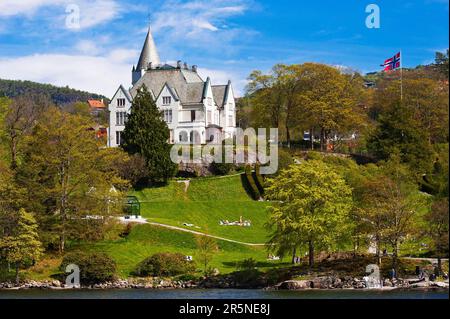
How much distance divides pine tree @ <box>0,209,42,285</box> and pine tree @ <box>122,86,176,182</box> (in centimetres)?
1854

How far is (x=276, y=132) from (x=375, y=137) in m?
A: 11.2

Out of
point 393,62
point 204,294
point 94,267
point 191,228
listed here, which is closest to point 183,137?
point 393,62

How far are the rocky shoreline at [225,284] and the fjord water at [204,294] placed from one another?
115 centimetres

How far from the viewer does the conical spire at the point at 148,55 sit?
7738 cm

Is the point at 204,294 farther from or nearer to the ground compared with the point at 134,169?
nearer to the ground

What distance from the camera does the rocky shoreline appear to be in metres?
34.0

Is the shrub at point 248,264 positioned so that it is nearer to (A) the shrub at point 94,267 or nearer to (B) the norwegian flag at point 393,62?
(A) the shrub at point 94,267

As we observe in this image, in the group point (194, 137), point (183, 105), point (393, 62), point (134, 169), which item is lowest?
point (134, 169)

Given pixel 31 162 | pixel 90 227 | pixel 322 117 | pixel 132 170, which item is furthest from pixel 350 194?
pixel 322 117

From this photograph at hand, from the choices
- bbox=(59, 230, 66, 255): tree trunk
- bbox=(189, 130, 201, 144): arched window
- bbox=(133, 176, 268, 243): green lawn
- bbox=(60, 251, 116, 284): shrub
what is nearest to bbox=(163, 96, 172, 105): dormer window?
bbox=(189, 130, 201, 144): arched window

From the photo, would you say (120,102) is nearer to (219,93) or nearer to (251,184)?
(219,93)

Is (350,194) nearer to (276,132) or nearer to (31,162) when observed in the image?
(31,162)

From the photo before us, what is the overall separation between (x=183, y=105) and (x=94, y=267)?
36.2m

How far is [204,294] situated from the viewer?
3253 cm
